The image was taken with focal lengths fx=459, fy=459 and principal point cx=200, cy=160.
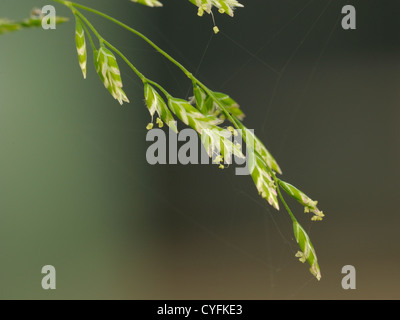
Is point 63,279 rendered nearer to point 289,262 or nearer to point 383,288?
point 289,262

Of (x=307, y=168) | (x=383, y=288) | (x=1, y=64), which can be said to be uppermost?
(x=1, y=64)

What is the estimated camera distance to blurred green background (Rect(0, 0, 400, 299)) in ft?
2.77

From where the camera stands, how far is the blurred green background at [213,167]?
85 centimetres

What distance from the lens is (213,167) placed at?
92 cm

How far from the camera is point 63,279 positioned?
884 millimetres

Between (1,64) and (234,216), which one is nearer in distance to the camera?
(1,64)

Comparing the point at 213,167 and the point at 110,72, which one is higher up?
the point at 213,167

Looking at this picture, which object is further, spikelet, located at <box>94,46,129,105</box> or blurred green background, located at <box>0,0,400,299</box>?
blurred green background, located at <box>0,0,400,299</box>

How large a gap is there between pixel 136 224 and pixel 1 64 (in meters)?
0.40

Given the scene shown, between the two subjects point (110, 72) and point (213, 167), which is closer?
point (110, 72)

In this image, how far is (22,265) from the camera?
0.85m

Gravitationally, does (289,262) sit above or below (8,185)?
below

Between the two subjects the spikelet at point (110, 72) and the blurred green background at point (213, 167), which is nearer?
the spikelet at point (110, 72)

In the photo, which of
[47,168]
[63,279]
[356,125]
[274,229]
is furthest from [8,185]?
[356,125]
